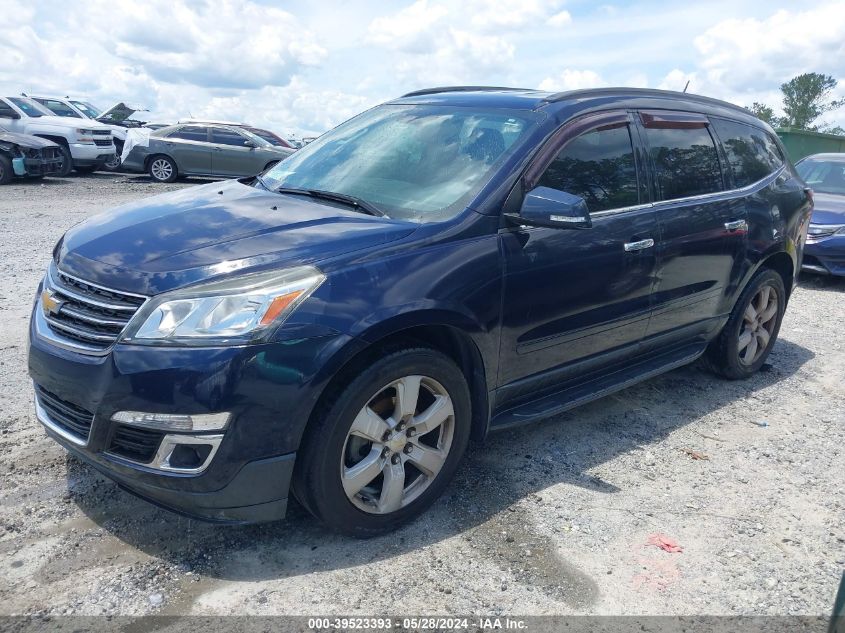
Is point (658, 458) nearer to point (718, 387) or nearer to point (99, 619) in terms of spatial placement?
point (718, 387)

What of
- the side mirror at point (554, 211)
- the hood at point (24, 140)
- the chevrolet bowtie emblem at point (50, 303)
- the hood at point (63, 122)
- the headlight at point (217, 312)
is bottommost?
the hood at point (24, 140)

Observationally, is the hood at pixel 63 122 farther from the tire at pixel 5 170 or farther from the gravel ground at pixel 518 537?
the gravel ground at pixel 518 537

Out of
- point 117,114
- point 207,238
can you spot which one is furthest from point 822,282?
point 117,114

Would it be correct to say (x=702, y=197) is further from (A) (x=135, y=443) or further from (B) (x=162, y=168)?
(B) (x=162, y=168)

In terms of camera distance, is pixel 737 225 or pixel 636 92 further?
pixel 737 225

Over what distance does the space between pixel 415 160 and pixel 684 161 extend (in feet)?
5.85

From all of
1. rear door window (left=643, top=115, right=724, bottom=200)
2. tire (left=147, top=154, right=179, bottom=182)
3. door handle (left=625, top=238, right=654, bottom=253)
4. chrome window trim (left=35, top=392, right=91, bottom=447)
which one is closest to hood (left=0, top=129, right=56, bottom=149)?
tire (left=147, top=154, right=179, bottom=182)

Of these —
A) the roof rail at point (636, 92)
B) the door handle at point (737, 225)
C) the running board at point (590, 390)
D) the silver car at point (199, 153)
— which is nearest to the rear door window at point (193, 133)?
the silver car at point (199, 153)

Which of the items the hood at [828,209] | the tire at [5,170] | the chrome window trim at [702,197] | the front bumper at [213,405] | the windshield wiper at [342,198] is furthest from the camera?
the tire at [5,170]

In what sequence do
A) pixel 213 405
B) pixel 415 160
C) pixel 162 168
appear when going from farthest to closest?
pixel 162 168 → pixel 415 160 → pixel 213 405

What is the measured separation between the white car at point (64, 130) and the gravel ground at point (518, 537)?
13.6 m

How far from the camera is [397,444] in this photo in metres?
2.95

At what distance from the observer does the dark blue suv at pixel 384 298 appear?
2549 millimetres

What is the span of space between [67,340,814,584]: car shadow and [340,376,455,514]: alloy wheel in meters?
0.20
